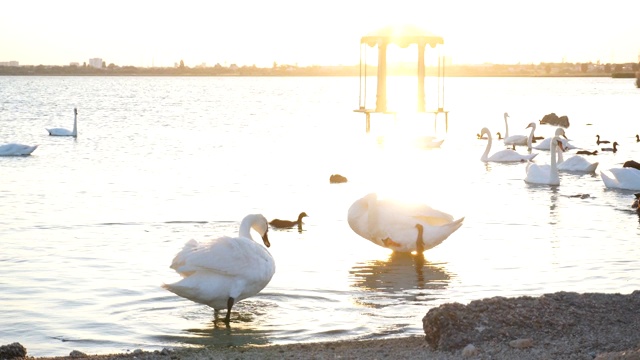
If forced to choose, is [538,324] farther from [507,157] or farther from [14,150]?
[14,150]

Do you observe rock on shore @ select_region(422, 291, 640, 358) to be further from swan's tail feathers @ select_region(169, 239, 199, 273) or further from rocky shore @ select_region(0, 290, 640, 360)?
swan's tail feathers @ select_region(169, 239, 199, 273)

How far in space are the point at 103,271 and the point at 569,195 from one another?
11.4m

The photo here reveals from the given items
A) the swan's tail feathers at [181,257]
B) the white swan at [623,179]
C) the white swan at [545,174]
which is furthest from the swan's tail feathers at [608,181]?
the swan's tail feathers at [181,257]

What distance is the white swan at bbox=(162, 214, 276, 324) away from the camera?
9406mm

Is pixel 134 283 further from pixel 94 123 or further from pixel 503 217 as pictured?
pixel 94 123

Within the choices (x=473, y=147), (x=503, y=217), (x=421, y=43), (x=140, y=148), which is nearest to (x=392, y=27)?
(x=421, y=43)

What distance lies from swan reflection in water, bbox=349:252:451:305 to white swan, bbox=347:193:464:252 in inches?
10.3

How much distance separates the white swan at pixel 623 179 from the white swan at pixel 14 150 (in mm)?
16999

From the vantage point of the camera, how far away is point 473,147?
121ft

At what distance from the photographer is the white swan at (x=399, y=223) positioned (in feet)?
43.6

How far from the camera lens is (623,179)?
20906mm

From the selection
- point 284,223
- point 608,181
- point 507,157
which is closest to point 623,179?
point 608,181

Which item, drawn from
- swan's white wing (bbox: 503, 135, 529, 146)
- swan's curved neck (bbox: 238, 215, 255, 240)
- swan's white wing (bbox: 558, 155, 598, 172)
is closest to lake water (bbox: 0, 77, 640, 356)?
swan's white wing (bbox: 558, 155, 598, 172)

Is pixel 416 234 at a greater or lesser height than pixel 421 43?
lesser
